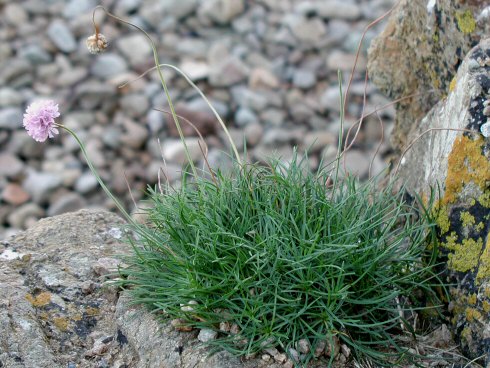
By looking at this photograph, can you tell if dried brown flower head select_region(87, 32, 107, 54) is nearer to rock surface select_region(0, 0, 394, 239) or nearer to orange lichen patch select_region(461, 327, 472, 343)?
orange lichen patch select_region(461, 327, 472, 343)

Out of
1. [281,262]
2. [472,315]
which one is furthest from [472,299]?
[281,262]

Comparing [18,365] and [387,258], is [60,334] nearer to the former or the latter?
[18,365]

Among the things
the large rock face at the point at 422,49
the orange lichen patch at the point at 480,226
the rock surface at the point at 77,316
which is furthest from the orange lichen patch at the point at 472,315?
the large rock face at the point at 422,49

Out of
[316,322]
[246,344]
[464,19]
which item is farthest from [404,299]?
[464,19]

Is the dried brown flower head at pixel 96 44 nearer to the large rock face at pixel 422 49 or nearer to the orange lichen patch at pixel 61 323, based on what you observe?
the orange lichen patch at pixel 61 323

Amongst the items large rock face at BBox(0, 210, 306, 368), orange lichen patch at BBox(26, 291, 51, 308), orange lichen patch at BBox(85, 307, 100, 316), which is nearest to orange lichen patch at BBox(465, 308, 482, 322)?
large rock face at BBox(0, 210, 306, 368)

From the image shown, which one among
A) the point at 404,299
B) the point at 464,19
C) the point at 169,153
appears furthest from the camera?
the point at 169,153
